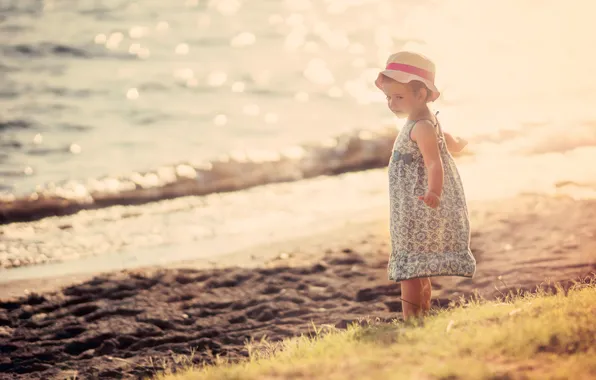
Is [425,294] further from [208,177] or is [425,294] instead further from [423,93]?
[208,177]

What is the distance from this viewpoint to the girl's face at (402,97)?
5012 mm

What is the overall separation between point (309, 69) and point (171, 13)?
10330mm

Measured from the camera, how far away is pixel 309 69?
23.2 meters

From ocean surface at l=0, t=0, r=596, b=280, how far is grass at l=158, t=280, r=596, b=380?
4334 mm

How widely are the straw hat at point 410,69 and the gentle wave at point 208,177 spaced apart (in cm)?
791

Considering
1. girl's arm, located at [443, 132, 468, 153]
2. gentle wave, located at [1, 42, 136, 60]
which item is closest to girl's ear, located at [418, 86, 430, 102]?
girl's arm, located at [443, 132, 468, 153]

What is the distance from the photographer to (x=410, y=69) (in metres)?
4.94

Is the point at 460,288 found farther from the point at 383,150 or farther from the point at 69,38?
the point at 69,38

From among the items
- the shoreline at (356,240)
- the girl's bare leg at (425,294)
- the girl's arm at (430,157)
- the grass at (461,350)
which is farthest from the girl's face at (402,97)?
the shoreline at (356,240)

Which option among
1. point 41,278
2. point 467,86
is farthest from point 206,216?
point 467,86

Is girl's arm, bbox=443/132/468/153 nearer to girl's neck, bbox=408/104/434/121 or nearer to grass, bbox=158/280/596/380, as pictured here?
girl's neck, bbox=408/104/434/121

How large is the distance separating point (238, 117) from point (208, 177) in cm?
471

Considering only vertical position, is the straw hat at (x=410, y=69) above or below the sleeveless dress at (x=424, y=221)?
above

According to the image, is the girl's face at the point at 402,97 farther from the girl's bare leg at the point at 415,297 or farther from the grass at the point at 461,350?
the grass at the point at 461,350
